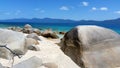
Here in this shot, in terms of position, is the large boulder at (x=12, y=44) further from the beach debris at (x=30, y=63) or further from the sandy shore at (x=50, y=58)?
the beach debris at (x=30, y=63)

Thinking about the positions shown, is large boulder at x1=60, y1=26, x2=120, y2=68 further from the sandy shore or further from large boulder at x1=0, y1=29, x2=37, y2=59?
large boulder at x1=0, y1=29, x2=37, y2=59

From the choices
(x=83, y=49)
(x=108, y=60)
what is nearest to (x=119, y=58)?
(x=108, y=60)

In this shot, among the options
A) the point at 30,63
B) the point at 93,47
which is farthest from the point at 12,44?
the point at 93,47

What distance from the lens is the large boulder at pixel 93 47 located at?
20.3 feet

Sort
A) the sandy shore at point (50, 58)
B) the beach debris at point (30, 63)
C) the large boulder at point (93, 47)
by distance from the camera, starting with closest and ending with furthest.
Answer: the beach debris at point (30, 63), the sandy shore at point (50, 58), the large boulder at point (93, 47)

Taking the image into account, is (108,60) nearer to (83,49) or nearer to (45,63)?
(83,49)

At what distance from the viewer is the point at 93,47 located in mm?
6344

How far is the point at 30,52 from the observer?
6.45 meters

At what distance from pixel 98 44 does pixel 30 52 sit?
1599 mm

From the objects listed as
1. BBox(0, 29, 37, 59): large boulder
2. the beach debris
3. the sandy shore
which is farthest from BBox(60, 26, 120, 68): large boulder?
the beach debris

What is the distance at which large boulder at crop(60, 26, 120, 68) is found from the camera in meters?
6.18

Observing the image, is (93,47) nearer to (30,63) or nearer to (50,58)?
(50,58)

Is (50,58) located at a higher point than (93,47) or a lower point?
lower

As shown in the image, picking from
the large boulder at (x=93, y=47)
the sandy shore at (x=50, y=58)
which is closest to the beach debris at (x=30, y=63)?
the sandy shore at (x=50, y=58)
